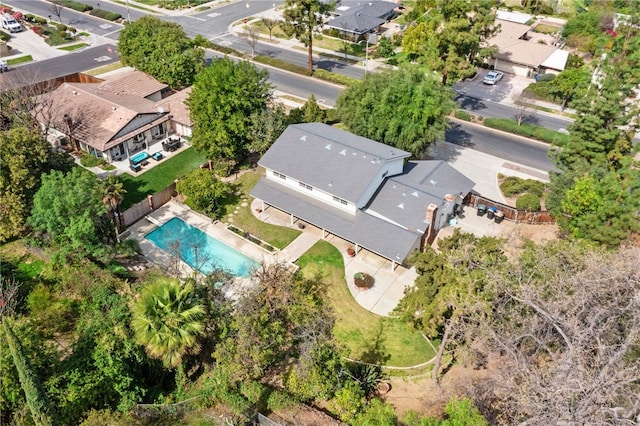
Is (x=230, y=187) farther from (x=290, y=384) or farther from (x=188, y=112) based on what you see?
(x=290, y=384)

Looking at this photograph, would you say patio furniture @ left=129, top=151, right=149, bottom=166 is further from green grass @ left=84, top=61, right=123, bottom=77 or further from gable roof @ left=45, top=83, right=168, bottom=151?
green grass @ left=84, top=61, right=123, bottom=77

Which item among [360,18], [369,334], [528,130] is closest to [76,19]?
[360,18]

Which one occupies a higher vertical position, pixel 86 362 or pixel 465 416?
pixel 465 416

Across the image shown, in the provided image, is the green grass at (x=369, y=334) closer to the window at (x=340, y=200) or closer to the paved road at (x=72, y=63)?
the window at (x=340, y=200)

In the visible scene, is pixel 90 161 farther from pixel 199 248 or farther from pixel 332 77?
pixel 332 77

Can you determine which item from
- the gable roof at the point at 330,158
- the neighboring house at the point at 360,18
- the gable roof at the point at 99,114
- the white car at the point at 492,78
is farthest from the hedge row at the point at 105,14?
the white car at the point at 492,78

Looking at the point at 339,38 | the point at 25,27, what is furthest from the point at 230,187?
the point at 25,27

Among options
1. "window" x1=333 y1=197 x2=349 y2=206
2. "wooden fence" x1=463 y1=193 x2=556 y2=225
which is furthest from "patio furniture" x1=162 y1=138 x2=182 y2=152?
"wooden fence" x1=463 y1=193 x2=556 y2=225
